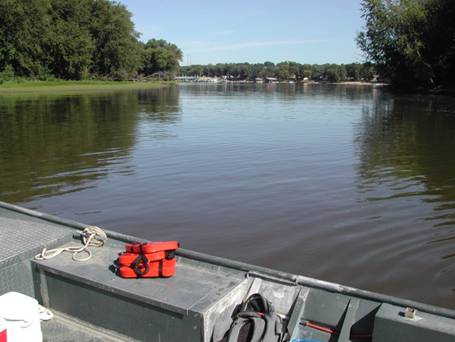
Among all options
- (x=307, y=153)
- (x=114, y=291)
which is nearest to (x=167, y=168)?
(x=307, y=153)

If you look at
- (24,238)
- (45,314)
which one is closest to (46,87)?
(24,238)

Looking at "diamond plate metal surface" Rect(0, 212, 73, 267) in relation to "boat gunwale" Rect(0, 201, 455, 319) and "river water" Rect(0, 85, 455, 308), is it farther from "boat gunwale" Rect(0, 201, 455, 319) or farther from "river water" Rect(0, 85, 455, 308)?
"river water" Rect(0, 85, 455, 308)

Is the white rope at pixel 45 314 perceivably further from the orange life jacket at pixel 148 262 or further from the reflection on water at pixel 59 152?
the reflection on water at pixel 59 152

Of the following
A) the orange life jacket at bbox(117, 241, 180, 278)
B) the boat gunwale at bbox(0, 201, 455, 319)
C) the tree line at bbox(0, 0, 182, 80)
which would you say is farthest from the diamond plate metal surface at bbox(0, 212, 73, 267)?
the tree line at bbox(0, 0, 182, 80)

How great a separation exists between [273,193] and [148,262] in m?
6.47

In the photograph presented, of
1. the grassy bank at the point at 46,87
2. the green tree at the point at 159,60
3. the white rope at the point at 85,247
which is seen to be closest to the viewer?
the white rope at the point at 85,247

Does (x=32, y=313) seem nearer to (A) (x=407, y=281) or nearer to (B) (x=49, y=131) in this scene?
(A) (x=407, y=281)

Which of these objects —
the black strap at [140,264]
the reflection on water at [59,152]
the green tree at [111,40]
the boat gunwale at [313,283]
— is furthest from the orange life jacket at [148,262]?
the green tree at [111,40]

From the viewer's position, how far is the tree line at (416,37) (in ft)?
174

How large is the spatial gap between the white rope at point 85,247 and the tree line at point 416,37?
5474 cm

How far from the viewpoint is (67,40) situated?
259ft

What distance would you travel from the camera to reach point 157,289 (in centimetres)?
352

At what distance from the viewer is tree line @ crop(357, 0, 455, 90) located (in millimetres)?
53000

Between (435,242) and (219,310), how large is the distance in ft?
16.5
